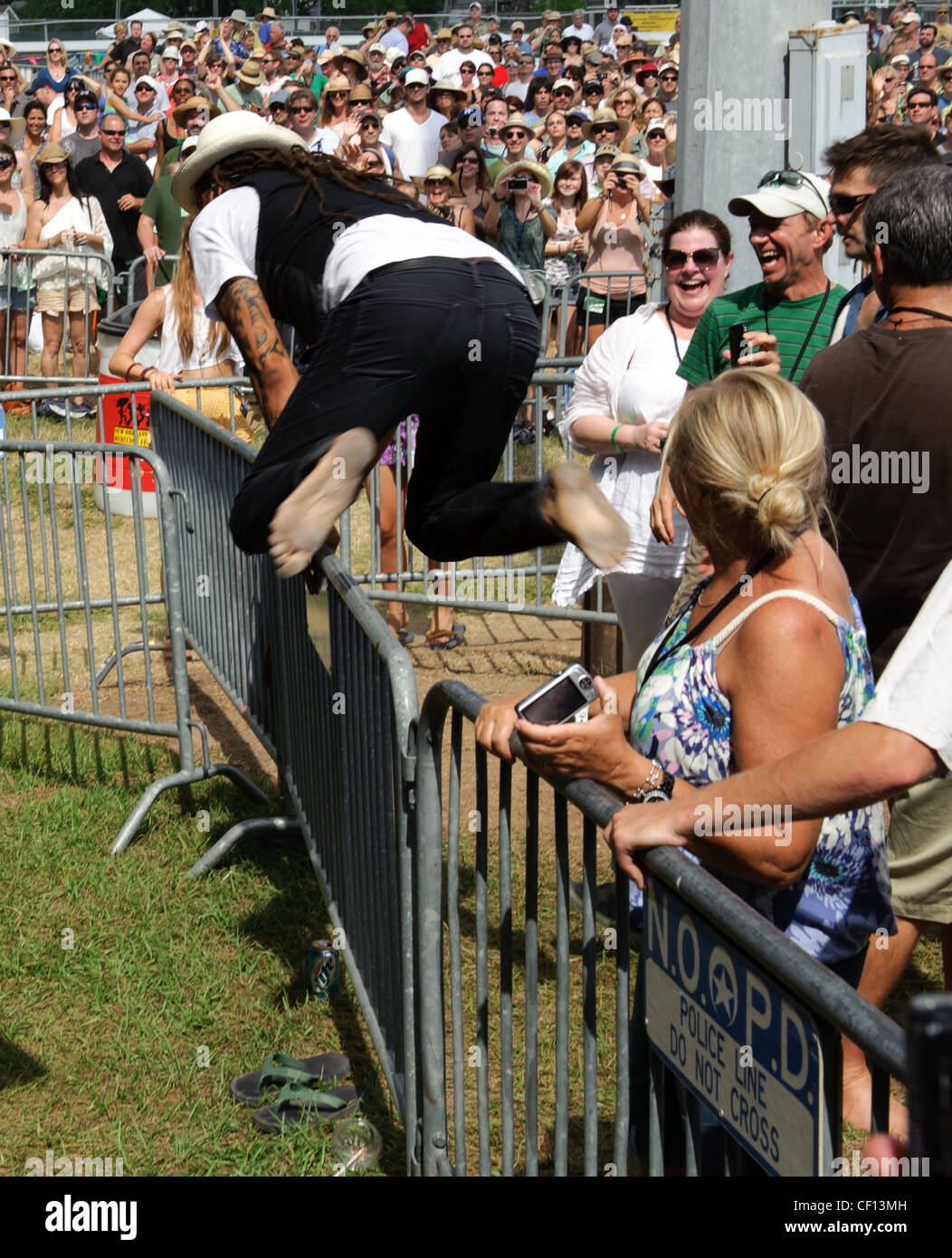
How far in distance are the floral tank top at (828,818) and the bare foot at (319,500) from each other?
44.4 inches

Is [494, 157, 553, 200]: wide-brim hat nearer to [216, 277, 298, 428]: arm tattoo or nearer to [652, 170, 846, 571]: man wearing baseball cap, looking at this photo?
[652, 170, 846, 571]: man wearing baseball cap

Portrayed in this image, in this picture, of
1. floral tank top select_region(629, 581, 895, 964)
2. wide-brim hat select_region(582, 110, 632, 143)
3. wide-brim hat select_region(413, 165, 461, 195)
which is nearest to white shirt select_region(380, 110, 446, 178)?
wide-brim hat select_region(582, 110, 632, 143)

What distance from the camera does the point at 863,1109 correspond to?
2.01 meters

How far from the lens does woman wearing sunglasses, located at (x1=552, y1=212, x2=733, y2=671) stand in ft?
15.5

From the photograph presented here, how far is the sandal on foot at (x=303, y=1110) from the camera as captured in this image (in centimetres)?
350

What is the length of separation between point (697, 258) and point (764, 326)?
50cm

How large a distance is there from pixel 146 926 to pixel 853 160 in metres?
3.13

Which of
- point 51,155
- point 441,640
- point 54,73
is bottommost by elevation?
point 441,640

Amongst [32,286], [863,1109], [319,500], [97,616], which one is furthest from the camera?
[32,286]

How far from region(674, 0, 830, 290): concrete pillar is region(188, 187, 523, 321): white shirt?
175cm

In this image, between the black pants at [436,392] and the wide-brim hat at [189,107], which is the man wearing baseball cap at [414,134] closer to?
the wide-brim hat at [189,107]

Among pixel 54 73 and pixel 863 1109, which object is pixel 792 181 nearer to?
pixel 863 1109

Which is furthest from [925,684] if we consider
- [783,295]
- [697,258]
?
[697,258]

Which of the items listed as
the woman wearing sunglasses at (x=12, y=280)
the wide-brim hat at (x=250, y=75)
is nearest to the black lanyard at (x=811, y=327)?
the woman wearing sunglasses at (x=12, y=280)
